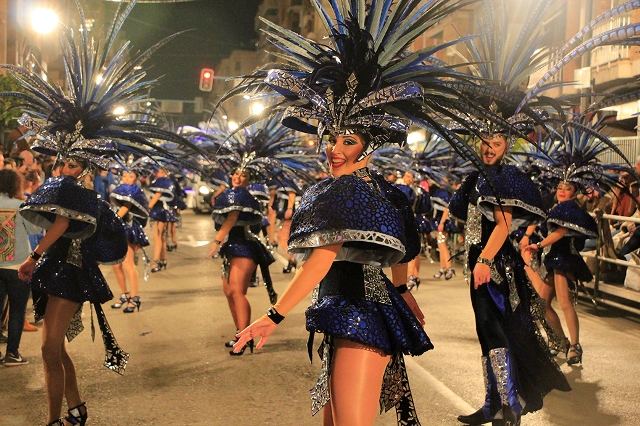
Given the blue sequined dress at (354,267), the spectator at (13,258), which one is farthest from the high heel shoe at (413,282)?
the blue sequined dress at (354,267)

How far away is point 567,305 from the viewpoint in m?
8.61

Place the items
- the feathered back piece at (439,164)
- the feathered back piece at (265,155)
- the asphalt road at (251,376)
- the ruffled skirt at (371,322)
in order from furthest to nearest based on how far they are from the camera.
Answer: the feathered back piece at (439,164), the feathered back piece at (265,155), the asphalt road at (251,376), the ruffled skirt at (371,322)

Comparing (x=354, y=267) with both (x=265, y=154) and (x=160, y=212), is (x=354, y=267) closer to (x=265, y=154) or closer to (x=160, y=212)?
(x=265, y=154)

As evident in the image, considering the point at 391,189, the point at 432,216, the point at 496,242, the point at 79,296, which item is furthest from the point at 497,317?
the point at 432,216

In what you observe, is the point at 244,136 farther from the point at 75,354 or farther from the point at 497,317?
the point at 497,317

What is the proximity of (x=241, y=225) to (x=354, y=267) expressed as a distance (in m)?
5.16

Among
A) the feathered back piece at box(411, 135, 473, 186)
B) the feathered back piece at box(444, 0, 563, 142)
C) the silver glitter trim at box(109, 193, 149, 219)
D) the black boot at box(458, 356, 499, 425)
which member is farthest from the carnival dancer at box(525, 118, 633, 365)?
the feathered back piece at box(411, 135, 473, 186)

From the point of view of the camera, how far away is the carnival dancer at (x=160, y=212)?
628 inches

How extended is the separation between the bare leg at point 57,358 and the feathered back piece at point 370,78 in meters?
2.28

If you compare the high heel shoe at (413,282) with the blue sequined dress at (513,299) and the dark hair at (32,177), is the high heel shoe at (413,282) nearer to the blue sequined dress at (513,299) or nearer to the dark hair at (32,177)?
the dark hair at (32,177)

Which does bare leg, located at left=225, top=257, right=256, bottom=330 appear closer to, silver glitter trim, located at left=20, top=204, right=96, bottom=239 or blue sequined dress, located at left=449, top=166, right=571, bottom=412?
silver glitter trim, located at left=20, top=204, right=96, bottom=239

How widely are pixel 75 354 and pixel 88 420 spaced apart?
2443mm

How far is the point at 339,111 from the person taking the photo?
4320 millimetres

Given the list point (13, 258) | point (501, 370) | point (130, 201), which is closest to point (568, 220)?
point (501, 370)
